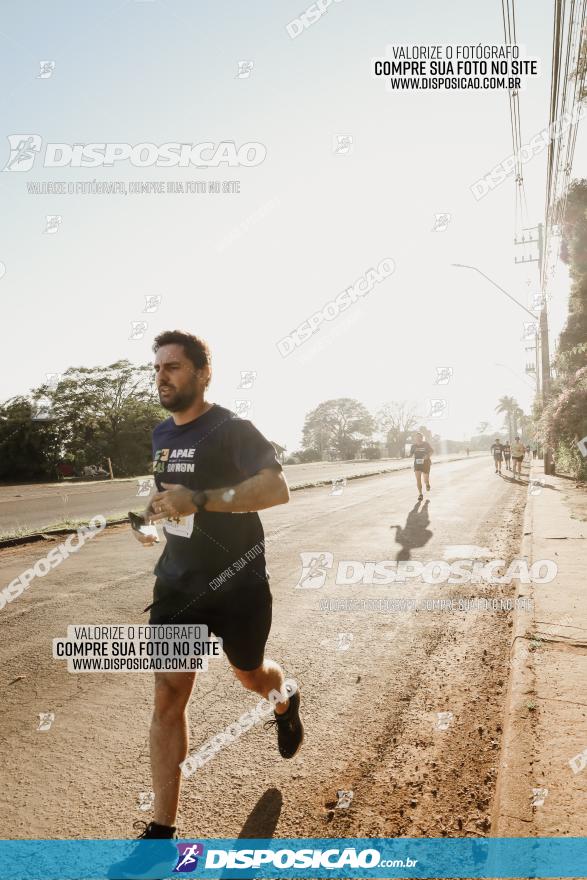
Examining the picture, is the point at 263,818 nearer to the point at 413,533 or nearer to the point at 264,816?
the point at 264,816

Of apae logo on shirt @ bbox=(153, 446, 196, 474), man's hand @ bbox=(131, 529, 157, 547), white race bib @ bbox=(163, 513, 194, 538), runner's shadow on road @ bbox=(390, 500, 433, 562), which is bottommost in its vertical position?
runner's shadow on road @ bbox=(390, 500, 433, 562)

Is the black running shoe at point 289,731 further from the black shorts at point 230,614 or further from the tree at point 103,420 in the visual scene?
the tree at point 103,420

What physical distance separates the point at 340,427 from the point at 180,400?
105964 mm

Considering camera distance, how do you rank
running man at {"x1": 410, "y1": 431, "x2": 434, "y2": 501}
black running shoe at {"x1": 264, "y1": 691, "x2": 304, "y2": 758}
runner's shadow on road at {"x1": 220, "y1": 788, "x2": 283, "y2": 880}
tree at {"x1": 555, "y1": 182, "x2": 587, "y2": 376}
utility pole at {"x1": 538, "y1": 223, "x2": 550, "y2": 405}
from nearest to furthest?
runner's shadow on road at {"x1": 220, "y1": 788, "x2": 283, "y2": 880} → black running shoe at {"x1": 264, "y1": 691, "x2": 304, "y2": 758} → running man at {"x1": 410, "y1": 431, "x2": 434, "y2": 501} → tree at {"x1": 555, "y1": 182, "x2": 587, "y2": 376} → utility pole at {"x1": 538, "y1": 223, "x2": 550, "y2": 405}

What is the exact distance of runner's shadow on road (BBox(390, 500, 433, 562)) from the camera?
7980 mm

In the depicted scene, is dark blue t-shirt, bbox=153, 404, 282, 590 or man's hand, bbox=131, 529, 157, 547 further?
man's hand, bbox=131, 529, 157, 547

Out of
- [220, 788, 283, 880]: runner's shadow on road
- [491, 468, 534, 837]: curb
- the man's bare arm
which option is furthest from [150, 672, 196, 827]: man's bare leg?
[491, 468, 534, 837]: curb

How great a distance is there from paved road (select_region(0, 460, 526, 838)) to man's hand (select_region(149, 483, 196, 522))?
57.2 inches

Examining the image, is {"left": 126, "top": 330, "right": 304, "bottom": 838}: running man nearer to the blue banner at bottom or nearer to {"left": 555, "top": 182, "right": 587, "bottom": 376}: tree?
the blue banner at bottom

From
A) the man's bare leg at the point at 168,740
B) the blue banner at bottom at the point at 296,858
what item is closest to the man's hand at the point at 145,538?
the man's bare leg at the point at 168,740

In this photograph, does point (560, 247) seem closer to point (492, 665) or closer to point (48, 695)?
point (492, 665)

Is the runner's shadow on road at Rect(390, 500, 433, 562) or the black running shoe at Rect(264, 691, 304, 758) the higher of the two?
the black running shoe at Rect(264, 691, 304, 758)

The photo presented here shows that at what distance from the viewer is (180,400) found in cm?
254

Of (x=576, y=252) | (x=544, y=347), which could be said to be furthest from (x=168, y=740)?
A: (x=576, y=252)
